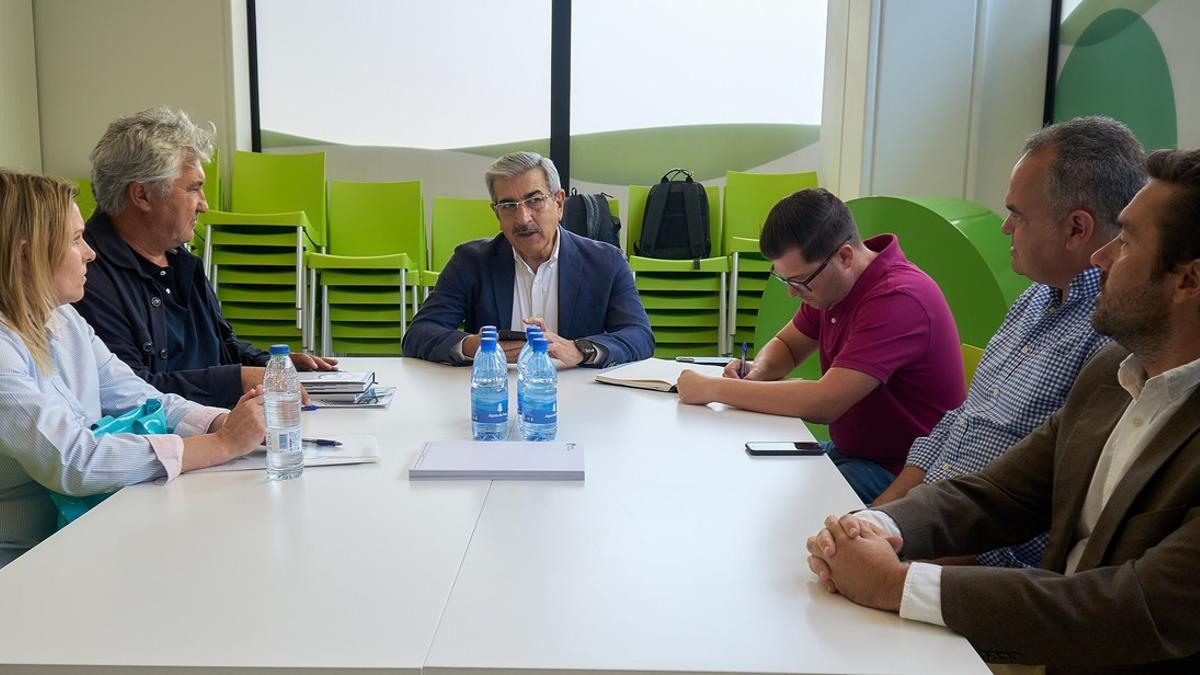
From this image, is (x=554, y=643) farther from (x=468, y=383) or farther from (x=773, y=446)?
(x=468, y=383)

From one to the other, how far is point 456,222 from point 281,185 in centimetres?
117

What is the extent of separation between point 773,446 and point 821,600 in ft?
2.20

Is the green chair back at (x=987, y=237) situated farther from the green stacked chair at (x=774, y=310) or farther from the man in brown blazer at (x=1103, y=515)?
the man in brown blazer at (x=1103, y=515)

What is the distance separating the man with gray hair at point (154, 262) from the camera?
2246mm

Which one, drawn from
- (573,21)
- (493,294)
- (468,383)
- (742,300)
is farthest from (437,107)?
(468,383)

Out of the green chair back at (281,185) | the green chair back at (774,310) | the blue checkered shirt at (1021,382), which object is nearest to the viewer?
the blue checkered shirt at (1021,382)

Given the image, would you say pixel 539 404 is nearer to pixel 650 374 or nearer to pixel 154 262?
pixel 650 374

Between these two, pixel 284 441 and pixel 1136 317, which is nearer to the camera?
pixel 1136 317

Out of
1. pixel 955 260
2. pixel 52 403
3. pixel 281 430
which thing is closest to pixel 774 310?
pixel 955 260

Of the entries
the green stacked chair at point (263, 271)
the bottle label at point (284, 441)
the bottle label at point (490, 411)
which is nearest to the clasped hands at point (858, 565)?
the bottle label at point (490, 411)

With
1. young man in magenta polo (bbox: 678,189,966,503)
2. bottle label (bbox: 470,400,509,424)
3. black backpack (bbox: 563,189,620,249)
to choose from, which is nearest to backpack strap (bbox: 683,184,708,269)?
black backpack (bbox: 563,189,620,249)

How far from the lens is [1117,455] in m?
1.25

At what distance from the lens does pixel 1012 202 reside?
178 centimetres

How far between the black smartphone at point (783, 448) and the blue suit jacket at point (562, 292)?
1148 mm
